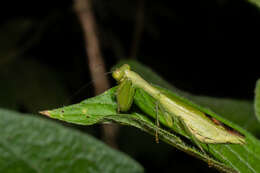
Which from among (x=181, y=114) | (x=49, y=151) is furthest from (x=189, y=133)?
(x=49, y=151)

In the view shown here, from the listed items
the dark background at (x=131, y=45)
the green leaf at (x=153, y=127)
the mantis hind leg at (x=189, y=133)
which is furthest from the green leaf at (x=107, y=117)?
the dark background at (x=131, y=45)

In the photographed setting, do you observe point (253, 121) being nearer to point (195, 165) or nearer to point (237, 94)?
point (195, 165)

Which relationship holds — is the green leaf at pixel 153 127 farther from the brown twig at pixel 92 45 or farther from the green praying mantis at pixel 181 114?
the brown twig at pixel 92 45

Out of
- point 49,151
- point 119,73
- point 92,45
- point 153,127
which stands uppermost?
point 92,45

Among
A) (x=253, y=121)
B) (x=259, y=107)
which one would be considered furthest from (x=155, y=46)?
(x=259, y=107)

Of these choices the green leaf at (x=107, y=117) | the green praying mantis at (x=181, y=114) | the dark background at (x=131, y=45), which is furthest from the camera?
the dark background at (x=131, y=45)

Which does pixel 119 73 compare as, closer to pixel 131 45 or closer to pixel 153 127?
pixel 153 127
